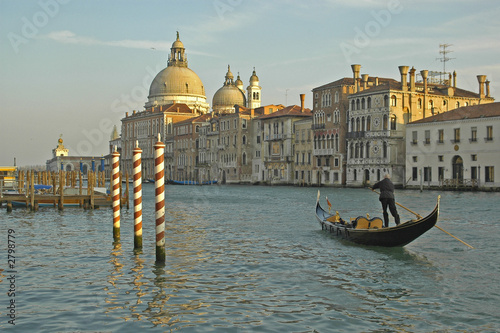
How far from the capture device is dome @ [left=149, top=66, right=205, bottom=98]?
9031cm

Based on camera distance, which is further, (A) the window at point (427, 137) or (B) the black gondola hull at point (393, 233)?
(A) the window at point (427, 137)

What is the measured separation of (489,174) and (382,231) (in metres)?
29.5

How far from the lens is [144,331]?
6.48m

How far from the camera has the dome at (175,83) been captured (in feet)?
296

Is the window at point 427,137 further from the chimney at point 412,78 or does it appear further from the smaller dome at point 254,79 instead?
the smaller dome at point 254,79

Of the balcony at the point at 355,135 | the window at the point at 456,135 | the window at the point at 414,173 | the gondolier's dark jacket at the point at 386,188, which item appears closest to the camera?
the gondolier's dark jacket at the point at 386,188

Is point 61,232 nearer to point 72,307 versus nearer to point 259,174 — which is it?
point 72,307

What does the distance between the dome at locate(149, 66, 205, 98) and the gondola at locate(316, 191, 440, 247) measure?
257ft

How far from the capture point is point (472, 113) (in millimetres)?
40094

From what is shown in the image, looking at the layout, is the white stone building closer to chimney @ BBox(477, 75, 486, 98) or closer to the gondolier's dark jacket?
chimney @ BBox(477, 75, 486, 98)

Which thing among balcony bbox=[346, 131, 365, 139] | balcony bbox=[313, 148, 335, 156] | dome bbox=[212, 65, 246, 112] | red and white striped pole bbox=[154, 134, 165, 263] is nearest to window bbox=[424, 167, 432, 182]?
balcony bbox=[346, 131, 365, 139]

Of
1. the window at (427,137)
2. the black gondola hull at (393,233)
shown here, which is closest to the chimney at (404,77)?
the window at (427,137)

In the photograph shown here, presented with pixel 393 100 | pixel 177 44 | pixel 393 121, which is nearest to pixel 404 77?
pixel 393 100

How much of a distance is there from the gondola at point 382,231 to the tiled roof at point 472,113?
2816 centimetres
